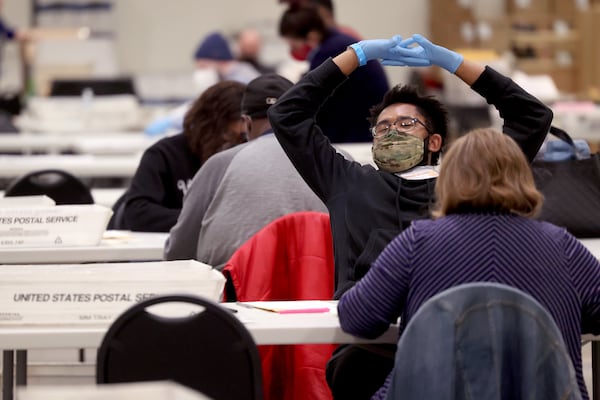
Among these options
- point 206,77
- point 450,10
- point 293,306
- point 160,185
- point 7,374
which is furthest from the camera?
point 450,10

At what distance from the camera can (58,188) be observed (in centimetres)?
495

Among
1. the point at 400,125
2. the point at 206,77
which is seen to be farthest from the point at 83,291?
the point at 206,77

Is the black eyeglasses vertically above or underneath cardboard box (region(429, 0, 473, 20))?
above

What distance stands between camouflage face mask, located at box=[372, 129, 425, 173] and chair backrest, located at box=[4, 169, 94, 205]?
6.91ft

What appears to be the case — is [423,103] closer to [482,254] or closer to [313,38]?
[482,254]

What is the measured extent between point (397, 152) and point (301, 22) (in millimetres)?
3008

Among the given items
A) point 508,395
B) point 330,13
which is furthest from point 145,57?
point 508,395

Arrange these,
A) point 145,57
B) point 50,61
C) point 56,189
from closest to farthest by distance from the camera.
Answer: point 56,189 < point 50,61 < point 145,57

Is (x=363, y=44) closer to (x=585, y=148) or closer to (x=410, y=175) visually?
(x=410, y=175)

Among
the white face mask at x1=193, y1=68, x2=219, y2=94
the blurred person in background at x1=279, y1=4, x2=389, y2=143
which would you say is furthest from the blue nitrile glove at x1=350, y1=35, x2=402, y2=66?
the white face mask at x1=193, y1=68, x2=219, y2=94

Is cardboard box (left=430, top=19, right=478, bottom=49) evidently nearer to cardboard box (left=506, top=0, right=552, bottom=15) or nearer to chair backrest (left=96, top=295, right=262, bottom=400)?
cardboard box (left=506, top=0, right=552, bottom=15)

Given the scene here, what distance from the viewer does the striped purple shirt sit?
2.44 metres

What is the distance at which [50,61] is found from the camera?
36.3 feet

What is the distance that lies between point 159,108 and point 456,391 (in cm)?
768
